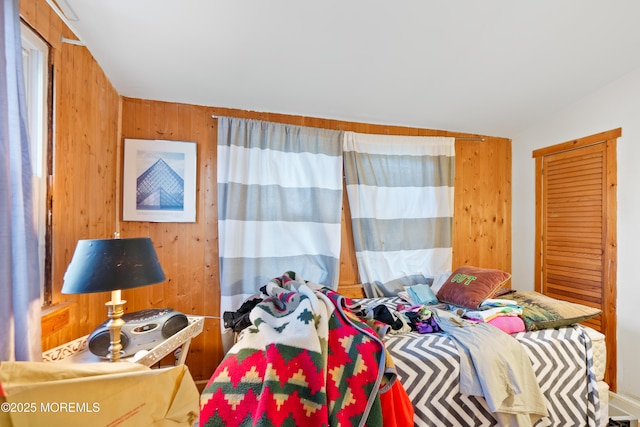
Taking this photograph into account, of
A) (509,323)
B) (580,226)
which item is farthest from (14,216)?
(580,226)

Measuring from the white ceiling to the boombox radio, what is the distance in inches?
60.7

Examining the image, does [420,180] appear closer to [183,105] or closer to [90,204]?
[183,105]

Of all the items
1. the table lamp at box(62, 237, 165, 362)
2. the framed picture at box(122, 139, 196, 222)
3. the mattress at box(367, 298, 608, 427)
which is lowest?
the mattress at box(367, 298, 608, 427)

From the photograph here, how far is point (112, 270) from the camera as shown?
113cm

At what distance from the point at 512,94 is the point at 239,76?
6.93ft

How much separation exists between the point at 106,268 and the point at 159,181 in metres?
1.24

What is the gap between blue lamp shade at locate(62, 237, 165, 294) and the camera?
1097 millimetres

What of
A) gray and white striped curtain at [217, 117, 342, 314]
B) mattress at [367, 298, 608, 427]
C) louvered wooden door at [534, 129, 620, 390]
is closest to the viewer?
mattress at [367, 298, 608, 427]

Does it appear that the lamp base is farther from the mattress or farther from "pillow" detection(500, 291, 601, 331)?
"pillow" detection(500, 291, 601, 331)

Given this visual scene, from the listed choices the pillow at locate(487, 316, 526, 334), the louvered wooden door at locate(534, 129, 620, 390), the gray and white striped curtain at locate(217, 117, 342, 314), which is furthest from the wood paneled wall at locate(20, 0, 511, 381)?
the pillow at locate(487, 316, 526, 334)

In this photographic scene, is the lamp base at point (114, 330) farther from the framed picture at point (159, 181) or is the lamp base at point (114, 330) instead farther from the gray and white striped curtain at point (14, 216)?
the framed picture at point (159, 181)

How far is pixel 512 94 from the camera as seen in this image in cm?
218

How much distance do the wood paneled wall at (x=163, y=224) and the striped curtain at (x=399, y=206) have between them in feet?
0.52

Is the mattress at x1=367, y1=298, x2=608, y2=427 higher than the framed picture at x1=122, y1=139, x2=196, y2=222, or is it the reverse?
the framed picture at x1=122, y1=139, x2=196, y2=222
